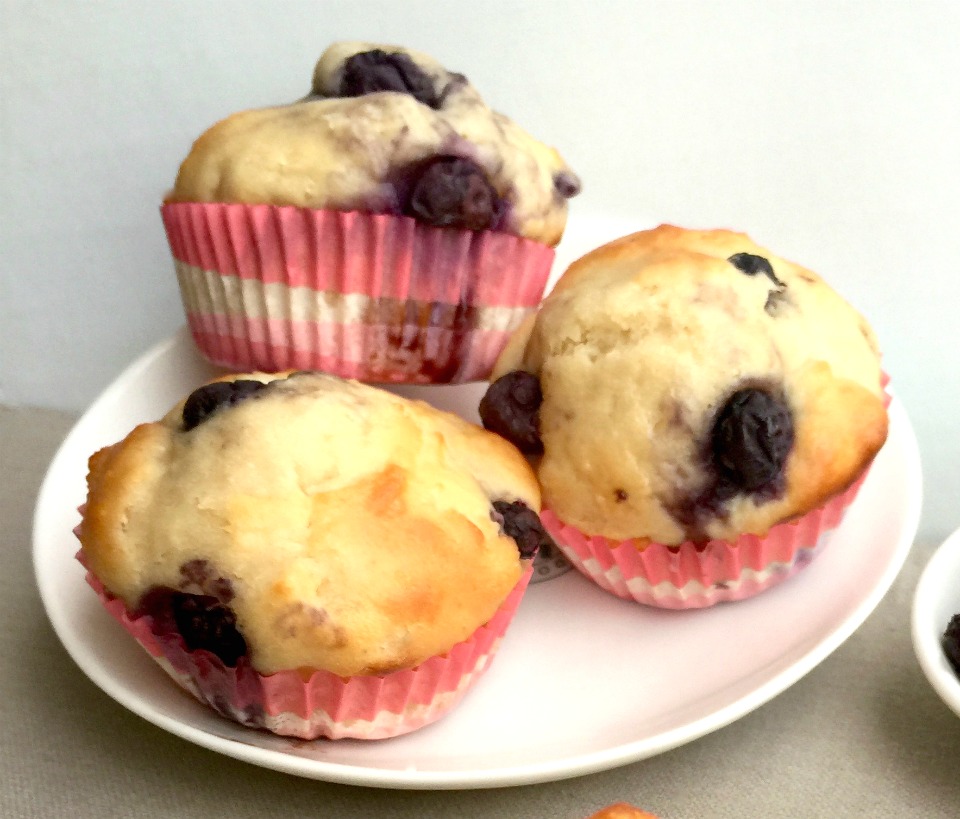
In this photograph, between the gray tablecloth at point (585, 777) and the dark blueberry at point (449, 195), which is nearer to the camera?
the gray tablecloth at point (585, 777)

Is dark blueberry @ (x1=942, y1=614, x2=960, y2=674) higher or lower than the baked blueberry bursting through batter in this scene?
lower

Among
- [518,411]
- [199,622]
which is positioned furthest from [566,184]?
[199,622]

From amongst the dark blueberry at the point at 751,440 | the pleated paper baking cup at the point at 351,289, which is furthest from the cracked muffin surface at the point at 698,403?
the pleated paper baking cup at the point at 351,289

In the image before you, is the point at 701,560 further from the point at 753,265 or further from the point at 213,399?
the point at 213,399

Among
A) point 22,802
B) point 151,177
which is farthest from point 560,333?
point 151,177

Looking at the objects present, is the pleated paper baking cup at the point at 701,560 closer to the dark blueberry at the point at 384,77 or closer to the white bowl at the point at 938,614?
the white bowl at the point at 938,614

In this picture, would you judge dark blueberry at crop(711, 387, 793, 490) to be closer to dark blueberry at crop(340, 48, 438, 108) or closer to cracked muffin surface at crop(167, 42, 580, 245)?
cracked muffin surface at crop(167, 42, 580, 245)

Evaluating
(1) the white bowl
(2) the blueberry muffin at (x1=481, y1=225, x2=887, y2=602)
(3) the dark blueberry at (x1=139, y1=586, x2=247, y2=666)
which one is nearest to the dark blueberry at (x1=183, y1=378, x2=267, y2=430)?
(3) the dark blueberry at (x1=139, y1=586, x2=247, y2=666)
